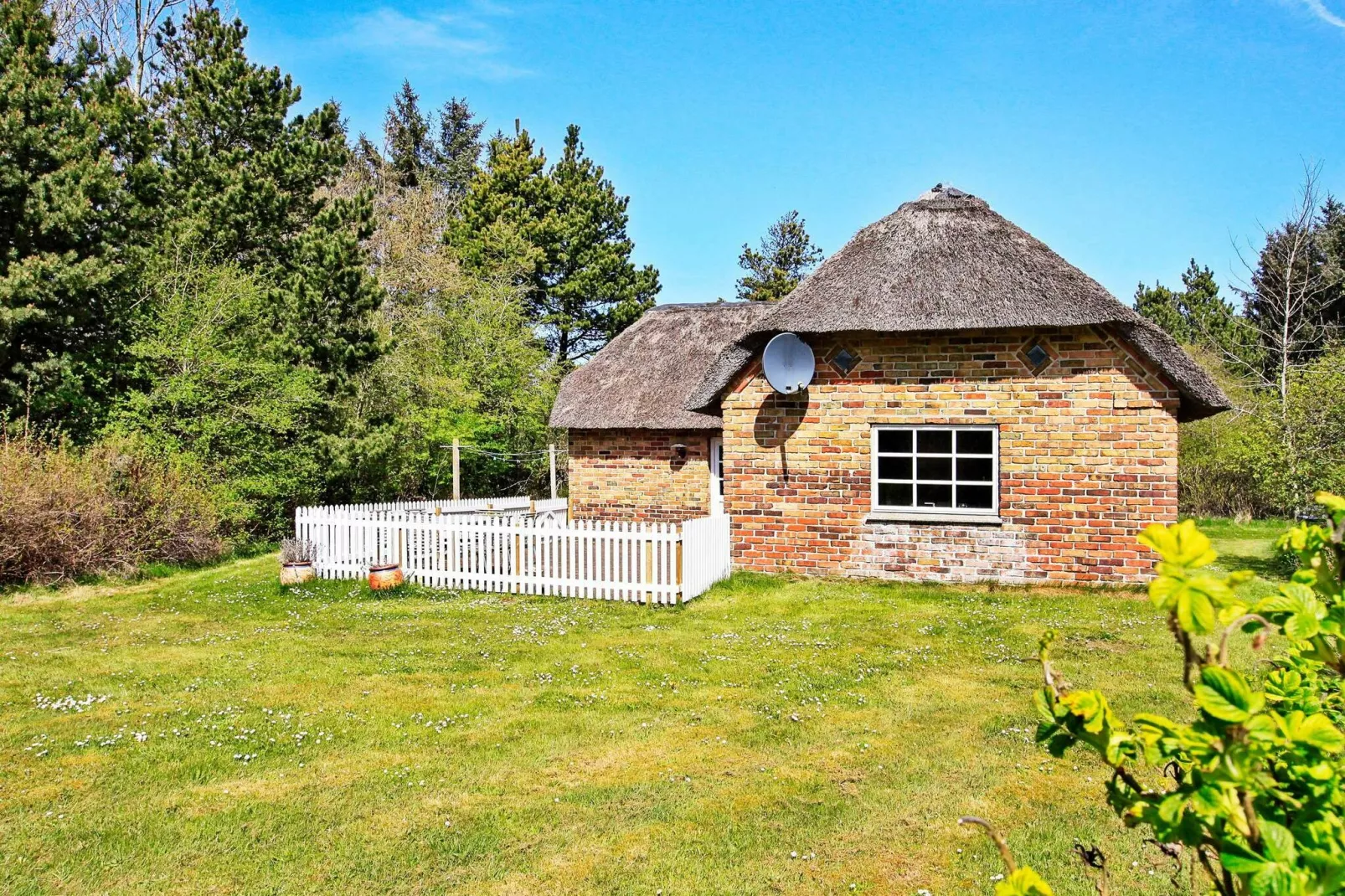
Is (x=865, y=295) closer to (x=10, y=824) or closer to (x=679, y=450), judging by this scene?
(x=679, y=450)

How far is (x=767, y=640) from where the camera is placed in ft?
30.0

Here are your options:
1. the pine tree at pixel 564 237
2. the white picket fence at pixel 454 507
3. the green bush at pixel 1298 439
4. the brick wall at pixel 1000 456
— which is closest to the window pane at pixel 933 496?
the brick wall at pixel 1000 456

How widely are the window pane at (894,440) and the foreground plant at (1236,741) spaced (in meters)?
10.7

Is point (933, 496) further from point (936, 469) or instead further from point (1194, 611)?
point (1194, 611)

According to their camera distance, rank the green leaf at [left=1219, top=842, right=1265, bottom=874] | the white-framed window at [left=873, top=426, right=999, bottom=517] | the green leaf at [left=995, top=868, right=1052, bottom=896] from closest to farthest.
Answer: the green leaf at [left=1219, top=842, right=1265, bottom=874] < the green leaf at [left=995, top=868, right=1052, bottom=896] < the white-framed window at [left=873, top=426, right=999, bottom=517]

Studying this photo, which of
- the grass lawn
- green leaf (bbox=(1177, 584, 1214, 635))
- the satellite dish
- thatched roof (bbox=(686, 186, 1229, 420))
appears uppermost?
thatched roof (bbox=(686, 186, 1229, 420))

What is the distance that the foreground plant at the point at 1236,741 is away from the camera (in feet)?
4.43

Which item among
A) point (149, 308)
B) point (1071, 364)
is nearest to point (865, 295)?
point (1071, 364)

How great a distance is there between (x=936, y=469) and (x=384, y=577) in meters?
8.13

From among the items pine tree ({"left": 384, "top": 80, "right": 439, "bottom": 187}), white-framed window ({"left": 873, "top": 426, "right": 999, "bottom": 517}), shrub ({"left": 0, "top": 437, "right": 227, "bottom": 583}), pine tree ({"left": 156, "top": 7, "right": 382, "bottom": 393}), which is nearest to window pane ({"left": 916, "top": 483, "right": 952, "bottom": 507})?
white-framed window ({"left": 873, "top": 426, "right": 999, "bottom": 517})

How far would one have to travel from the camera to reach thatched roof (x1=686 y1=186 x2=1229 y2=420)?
11.1 m

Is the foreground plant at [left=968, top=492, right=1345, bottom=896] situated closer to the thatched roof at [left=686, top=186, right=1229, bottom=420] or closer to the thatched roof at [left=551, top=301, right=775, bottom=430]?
the thatched roof at [left=686, top=186, right=1229, bottom=420]

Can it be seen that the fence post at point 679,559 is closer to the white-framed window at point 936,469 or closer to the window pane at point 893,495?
the white-framed window at point 936,469

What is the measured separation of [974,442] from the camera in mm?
12055
